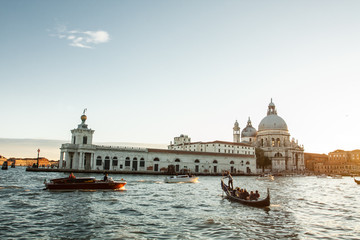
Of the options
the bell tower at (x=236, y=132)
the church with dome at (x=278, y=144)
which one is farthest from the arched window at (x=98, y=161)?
the bell tower at (x=236, y=132)

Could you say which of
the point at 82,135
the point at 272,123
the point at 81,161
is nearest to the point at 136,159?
the point at 81,161

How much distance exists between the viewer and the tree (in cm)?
11575

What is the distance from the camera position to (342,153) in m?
141

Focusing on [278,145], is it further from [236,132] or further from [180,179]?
[180,179]

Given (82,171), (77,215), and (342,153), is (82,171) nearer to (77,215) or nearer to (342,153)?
(77,215)

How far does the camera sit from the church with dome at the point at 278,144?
118981 millimetres

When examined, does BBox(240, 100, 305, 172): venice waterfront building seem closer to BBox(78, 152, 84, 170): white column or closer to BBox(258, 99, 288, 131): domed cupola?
BBox(258, 99, 288, 131): domed cupola

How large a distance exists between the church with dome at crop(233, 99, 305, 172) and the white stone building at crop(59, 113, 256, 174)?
82.5 ft

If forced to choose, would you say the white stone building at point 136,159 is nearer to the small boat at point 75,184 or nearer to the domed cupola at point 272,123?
the domed cupola at point 272,123

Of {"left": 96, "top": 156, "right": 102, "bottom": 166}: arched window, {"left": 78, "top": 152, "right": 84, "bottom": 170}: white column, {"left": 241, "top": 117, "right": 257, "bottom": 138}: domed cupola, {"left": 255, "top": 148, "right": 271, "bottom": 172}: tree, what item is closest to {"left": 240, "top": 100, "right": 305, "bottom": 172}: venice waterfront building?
{"left": 255, "top": 148, "right": 271, "bottom": 172}: tree

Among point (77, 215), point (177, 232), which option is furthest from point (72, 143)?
point (177, 232)

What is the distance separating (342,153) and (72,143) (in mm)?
115474

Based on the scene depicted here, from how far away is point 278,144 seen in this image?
126438 millimetres

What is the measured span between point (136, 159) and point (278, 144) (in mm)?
67902
